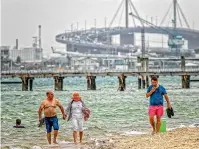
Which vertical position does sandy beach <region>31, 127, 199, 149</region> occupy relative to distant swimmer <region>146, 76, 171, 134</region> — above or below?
below

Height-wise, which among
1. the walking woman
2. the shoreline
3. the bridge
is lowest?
the shoreline

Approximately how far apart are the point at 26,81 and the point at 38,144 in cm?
5877

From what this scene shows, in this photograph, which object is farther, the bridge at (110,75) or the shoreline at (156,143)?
the bridge at (110,75)

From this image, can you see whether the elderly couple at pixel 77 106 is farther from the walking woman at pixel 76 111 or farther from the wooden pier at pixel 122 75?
the wooden pier at pixel 122 75

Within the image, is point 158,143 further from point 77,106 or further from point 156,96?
point 77,106

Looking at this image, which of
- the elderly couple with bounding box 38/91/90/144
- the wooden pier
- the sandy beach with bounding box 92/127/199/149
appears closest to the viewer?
the sandy beach with bounding box 92/127/199/149

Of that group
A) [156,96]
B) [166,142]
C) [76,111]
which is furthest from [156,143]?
[76,111]

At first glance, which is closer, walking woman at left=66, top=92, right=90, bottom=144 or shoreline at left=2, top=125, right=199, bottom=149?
shoreline at left=2, top=125, right=199, bottom=149

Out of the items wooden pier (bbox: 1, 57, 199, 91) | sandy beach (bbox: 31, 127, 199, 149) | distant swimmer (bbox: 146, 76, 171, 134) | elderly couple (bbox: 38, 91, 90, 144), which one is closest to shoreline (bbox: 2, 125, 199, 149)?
sandy beach (bbox: 31, 127, 199, 149)

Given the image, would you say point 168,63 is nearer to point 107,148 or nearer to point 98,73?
point 98,73

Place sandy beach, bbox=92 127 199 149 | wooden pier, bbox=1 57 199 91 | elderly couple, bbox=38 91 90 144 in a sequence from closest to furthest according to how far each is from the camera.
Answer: sandy beach, bbox=92 127 199 149, elderly couple, bbox=38 91 90 144, wooden pier, bbox=1 57 199 91

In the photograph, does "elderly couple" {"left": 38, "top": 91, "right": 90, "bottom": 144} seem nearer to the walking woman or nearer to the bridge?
the walking woman

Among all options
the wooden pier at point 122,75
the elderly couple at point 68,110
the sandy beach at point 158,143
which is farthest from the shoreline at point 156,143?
the wooden pier at point 122,75

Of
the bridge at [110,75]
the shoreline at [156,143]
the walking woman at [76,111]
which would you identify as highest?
the bridge at [110,75]
